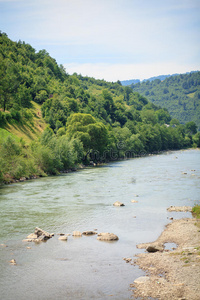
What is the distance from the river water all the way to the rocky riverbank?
3.05ft

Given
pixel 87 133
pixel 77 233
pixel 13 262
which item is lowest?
pixel 77 233

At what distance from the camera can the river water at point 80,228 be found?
20.4 m

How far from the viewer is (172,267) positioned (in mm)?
21812

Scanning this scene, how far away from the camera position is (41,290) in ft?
65.2

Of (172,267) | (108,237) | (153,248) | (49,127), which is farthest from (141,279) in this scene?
(49,127)

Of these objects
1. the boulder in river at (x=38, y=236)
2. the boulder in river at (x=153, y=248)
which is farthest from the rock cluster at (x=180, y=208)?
the boulder in river at (x=38, y=236)

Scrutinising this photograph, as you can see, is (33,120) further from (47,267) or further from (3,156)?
(47,267)

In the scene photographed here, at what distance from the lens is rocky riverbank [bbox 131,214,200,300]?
1869 cm

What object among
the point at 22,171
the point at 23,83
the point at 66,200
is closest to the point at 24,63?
the point at 23,83

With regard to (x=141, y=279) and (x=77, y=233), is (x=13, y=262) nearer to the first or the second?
(x=77, y=233)

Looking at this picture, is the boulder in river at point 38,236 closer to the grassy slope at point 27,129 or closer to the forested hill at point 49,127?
the forested hill at point 49,127

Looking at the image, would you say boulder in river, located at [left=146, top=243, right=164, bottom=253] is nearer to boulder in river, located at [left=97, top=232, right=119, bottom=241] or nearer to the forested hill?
boulder in river, located at [left=97, top=232, right=119, bottom=241]

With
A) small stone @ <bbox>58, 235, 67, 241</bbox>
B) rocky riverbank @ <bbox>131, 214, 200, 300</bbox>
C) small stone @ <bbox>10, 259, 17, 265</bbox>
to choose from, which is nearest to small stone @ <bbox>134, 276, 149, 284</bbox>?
rocky riverbank @ <bbox>131, 214, 200, 300</bbox>

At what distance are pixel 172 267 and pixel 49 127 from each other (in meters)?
95.4
